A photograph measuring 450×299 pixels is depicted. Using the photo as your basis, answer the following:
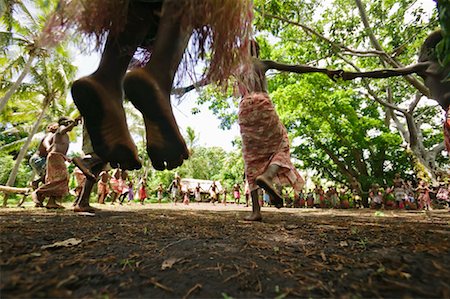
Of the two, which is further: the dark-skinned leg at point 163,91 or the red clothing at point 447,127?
the red clothing at point 447,127

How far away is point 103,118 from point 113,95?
0.15 metres

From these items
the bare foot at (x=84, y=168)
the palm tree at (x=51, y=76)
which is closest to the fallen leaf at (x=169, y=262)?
the bare foot at (x=84, y=168)

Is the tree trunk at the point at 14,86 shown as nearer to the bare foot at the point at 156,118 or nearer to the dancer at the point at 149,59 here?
the dancer at the point at 149,59

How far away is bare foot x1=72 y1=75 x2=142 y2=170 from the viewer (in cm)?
153

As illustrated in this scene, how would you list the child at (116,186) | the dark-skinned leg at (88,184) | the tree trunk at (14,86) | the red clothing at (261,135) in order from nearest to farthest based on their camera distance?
1. the red clothing at (261,135)
2. the dark-skinned leg at (88,184)
3. the child at (116,186)
4. the tree trunk at (14,86)

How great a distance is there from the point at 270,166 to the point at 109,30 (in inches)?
73.6

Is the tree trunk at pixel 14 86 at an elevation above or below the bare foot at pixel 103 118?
above

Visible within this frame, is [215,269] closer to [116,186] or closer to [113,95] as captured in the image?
[113,95]

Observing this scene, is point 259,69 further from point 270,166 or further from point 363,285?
point 363,285

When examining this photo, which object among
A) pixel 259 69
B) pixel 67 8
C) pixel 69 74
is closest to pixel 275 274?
pixel 67 8

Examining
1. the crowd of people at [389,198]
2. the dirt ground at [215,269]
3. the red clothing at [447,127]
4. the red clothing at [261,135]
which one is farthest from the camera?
the crowd of people at [389,198]

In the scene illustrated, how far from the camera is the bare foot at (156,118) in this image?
138 cm

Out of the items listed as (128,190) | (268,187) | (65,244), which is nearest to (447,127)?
(268,187)

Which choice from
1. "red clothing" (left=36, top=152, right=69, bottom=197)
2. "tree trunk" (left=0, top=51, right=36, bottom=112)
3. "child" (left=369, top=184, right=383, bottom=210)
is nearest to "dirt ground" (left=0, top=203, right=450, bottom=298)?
"red clothing" (left=36, top=152, right=69, bottom=197)
